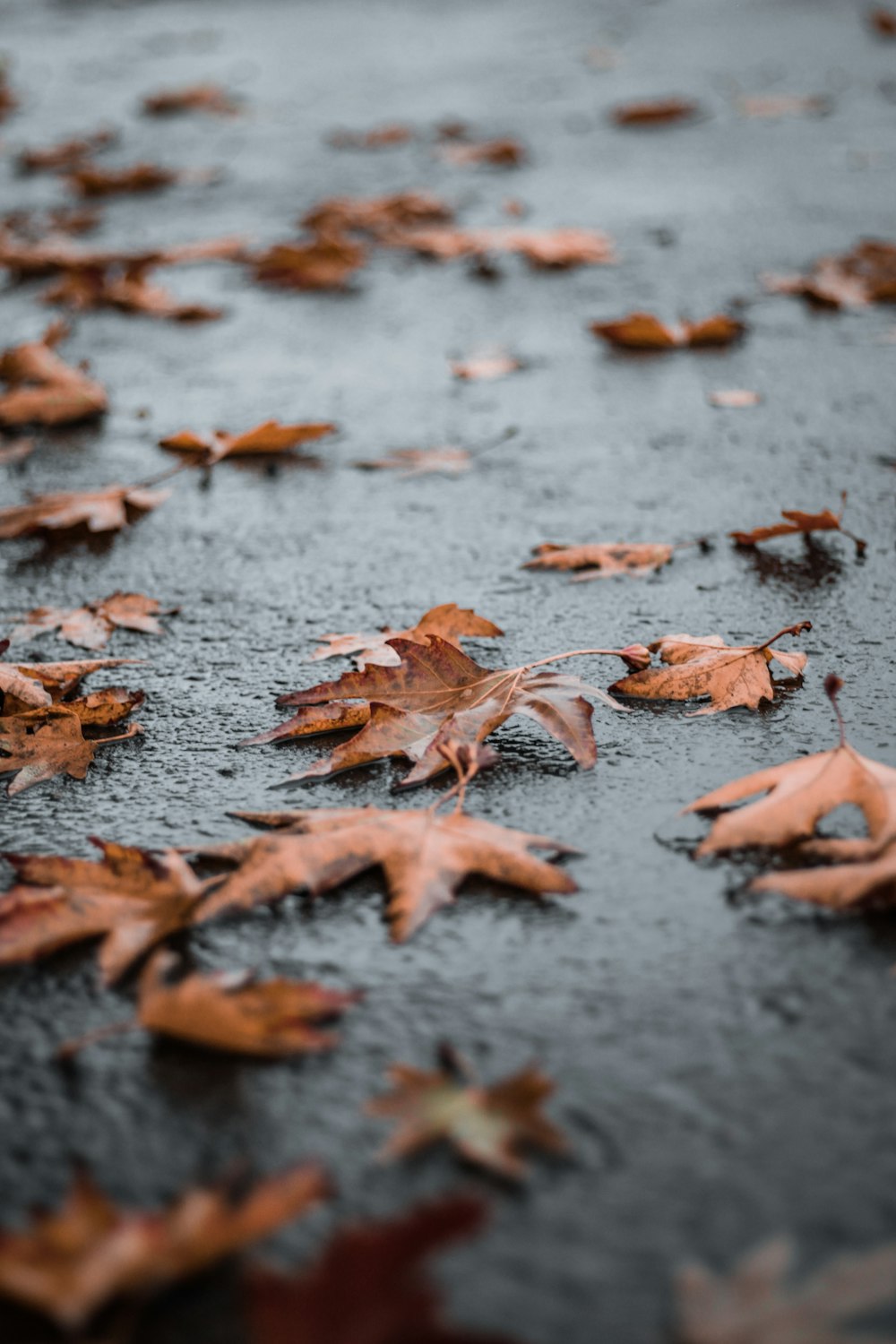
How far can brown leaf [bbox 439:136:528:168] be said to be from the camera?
4730mm

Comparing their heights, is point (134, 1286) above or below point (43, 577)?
above

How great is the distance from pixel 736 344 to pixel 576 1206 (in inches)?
94.1

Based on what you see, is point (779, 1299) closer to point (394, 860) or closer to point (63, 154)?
point (394, 860)

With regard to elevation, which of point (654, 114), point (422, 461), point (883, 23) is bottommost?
point (422, 461)

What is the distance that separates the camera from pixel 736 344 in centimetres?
286

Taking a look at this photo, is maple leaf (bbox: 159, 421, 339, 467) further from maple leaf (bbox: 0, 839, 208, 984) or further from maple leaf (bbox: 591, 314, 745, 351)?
maple leaf (bbox: 0, 839, 208, 984)

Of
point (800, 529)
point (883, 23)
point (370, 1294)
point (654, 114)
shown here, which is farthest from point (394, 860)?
point (883, 23)

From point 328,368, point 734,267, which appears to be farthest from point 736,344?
point 328,368

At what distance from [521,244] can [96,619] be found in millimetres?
2237

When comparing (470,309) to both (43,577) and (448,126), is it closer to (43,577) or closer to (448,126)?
(43,577)

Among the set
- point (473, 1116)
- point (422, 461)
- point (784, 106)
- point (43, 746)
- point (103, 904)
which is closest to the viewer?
point (473, 1116)

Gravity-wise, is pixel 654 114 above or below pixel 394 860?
above

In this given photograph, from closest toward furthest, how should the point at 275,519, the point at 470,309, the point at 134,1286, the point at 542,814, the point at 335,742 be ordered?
the point at 134,1286
the point at 542,814
the point at 335,742
the point at 275,519
the point at 470,309

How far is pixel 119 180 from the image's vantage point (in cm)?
466
